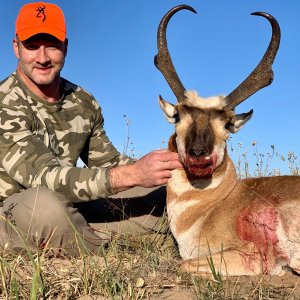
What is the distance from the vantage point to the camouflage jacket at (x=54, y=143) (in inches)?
193

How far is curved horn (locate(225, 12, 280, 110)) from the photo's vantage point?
15.8 feet

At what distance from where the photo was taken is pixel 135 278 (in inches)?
142

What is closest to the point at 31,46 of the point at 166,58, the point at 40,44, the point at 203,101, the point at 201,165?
the point at 40,44

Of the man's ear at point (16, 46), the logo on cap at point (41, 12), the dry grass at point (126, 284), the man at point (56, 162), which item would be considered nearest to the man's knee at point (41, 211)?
the man at point (56, 162)

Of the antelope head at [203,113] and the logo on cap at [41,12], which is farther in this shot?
the logo on cap at [41,12]

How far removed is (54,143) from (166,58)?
169 cm

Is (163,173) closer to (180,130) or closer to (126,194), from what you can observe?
(180,130)

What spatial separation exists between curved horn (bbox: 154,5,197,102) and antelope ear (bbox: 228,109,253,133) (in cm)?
62

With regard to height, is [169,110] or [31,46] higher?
[31,46]

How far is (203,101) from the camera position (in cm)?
485

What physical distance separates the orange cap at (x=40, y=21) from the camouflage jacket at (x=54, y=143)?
1.80 feet

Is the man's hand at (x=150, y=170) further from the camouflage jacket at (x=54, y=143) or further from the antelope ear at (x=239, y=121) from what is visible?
the antelope ear at (x=239, y=121)

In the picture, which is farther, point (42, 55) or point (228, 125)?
point (42, 55)

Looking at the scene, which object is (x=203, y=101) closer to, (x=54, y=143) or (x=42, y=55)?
(x=54, y=143)
